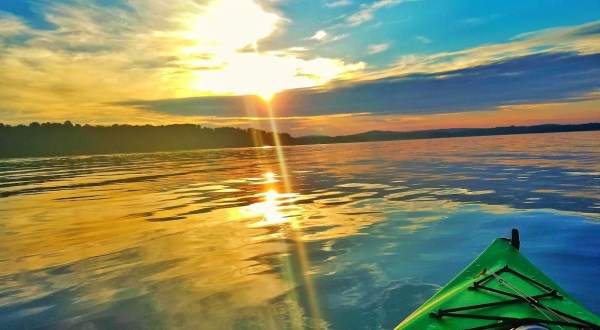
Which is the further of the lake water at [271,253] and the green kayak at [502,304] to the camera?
the lake water at [271,253]

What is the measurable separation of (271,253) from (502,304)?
20.9 ft

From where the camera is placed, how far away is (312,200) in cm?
2006

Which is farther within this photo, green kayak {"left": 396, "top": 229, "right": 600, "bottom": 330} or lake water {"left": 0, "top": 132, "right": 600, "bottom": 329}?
lake water {"left": 0, "top": 132, "right": 600, "bottom": 329}

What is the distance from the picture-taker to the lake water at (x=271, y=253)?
299 inches

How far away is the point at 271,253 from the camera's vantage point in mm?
11180

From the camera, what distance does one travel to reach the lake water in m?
7.59

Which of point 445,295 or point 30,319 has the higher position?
point 30,319

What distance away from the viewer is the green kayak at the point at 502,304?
18.8ft

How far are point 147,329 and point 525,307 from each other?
21.7ft

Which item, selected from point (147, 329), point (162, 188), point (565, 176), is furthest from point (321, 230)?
point (565, 176)

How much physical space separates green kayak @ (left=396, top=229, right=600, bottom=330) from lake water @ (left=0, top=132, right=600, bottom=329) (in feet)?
2.91

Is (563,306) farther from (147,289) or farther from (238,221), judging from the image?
(238,221)

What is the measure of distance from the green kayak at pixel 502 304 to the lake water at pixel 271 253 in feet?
2.91

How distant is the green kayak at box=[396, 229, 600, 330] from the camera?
572 cm
